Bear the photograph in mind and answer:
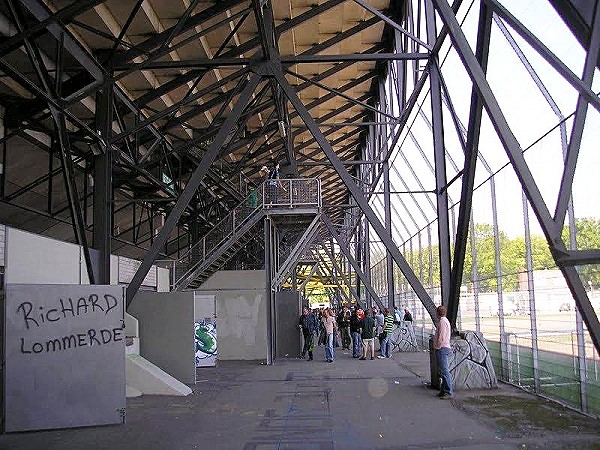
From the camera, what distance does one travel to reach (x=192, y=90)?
755 inches

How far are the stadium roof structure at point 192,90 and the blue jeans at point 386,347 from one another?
20.0ft

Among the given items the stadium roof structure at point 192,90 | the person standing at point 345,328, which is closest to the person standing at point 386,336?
the stadium roof structure at point 192,90

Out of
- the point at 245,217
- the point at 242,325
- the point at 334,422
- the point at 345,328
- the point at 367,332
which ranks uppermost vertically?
the point at 245,217

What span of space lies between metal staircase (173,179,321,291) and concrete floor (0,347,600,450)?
8.66 m

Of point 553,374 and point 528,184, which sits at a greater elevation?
point 528,184

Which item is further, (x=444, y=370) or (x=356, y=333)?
(x=356, y=333)

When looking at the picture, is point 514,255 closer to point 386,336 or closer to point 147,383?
point 147,383

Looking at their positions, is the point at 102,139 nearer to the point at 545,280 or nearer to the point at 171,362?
the point at 171,362

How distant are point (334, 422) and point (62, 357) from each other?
4.34 meters

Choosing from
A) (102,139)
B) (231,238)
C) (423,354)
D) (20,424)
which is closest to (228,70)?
(231,238)

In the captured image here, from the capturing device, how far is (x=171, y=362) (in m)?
15.5

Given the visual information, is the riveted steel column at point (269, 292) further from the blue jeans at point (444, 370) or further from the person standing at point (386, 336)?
the blue jeans at point (444, 370)

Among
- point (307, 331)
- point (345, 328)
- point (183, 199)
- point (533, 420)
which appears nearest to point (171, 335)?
point (183, 199)

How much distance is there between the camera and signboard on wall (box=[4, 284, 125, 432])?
9.77 metres
